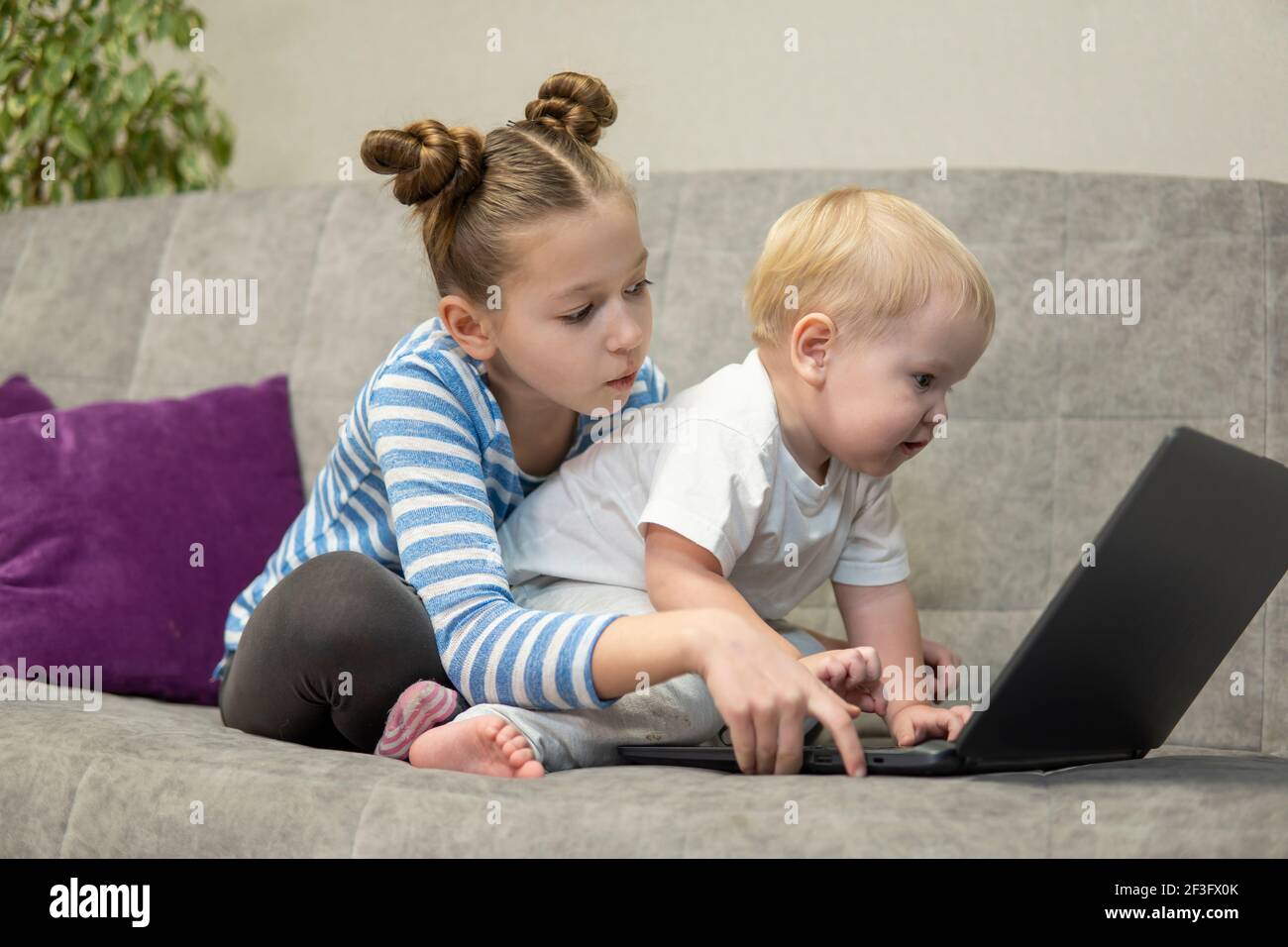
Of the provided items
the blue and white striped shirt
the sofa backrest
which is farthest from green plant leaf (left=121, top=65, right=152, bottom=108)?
the blue and white striped shirt

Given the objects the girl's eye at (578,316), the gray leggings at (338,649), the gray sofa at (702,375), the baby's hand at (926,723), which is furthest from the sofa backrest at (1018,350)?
the gray leggings at (338,649)

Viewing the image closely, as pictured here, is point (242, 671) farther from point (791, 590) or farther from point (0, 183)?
point (0, 183)

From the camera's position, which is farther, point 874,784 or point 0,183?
point 0,183

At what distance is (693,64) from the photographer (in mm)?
2180

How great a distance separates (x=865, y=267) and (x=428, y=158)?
0.42m

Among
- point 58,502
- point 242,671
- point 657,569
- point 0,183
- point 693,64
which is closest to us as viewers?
point 657,569

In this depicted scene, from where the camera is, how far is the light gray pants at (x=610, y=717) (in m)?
1.12

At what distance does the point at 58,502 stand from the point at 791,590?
904 mm

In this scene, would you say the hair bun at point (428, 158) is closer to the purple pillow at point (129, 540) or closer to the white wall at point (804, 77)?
the purple pillow at point (129, 540)

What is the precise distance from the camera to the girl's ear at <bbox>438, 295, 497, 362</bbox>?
1262 mm

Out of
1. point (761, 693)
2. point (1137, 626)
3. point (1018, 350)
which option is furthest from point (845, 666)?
A: point (1018, 350)

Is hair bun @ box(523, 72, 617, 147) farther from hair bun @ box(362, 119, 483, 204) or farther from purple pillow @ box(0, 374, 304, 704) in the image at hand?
purple pillow @ box(0, 374, 304, 704)

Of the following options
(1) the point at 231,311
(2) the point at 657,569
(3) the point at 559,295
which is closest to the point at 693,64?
(1) the point at 231,311

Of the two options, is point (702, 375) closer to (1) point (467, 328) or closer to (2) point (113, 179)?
(1) point (467, 328)
